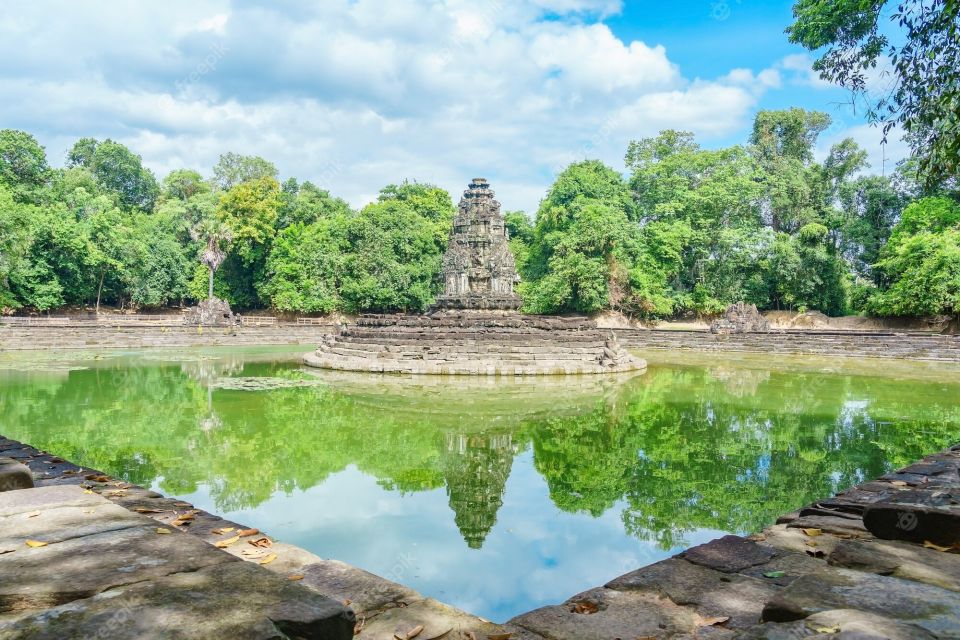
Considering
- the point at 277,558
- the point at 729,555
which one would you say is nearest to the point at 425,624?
the point at 277,558

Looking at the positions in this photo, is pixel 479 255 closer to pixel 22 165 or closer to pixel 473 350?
pixel 473 350

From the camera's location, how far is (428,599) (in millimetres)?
2625

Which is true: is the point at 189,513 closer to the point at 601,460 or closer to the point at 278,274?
the point at 601,460

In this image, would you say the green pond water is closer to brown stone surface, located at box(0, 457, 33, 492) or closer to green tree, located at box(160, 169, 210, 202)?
brown stone surface, located at box(0, 457, 33, 492)

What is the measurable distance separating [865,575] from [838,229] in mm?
38560

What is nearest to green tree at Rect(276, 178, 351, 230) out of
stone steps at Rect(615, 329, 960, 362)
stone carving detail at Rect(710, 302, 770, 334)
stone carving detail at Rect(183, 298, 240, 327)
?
stone carving detail at Rect(183, 298, 240, 327)

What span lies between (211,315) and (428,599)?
31.5 metres

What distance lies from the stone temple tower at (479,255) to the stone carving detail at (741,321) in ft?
35.4

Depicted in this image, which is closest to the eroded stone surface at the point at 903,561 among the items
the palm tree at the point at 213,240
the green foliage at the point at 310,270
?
the green foliage at the point at 310,270

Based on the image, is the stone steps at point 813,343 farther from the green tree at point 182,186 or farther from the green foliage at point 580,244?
the green tree at point 182,186

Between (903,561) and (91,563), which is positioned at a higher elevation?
(91,563)

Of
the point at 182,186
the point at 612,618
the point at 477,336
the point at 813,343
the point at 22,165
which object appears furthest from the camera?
the point at 182,186

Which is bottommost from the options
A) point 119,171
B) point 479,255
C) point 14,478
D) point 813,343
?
point 813,343

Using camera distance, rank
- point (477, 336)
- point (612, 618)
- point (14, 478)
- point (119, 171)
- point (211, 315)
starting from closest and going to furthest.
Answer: point (612, 618)
point (14, 478)
point (477, 336)
point (211, 315)
point (119, 171)
